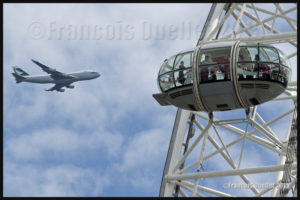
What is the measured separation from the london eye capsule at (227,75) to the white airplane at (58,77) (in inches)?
2545

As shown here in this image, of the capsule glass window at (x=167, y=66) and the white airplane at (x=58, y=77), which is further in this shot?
the white airplane at (x=58, y=77)

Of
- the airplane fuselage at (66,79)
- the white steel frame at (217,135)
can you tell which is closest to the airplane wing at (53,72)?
the airplane fuselage at (66,79)

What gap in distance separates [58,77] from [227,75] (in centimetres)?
7078

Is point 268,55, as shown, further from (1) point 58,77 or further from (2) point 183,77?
(1) point 58,77

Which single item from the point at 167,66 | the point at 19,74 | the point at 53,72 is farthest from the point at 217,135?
the point at 19,74

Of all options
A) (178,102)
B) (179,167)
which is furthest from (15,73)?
(178,102)

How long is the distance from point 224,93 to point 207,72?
0.87 metres

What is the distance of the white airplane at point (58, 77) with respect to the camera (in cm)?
Result: 8656

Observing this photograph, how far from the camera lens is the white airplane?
3408 inches

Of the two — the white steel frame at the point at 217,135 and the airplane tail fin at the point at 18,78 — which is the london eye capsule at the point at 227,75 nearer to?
the white steel frame at the point at 217,135

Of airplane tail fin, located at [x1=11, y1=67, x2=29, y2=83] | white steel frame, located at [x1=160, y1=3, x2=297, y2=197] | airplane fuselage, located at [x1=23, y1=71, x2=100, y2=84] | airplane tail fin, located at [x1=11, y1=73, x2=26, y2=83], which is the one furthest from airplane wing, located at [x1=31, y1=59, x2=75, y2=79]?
white steel frame, located at [x1=160, y1=3, x2=297, y2=197]

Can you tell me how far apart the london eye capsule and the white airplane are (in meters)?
64.6

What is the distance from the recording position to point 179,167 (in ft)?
97.0

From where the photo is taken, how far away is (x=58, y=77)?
90.2m
